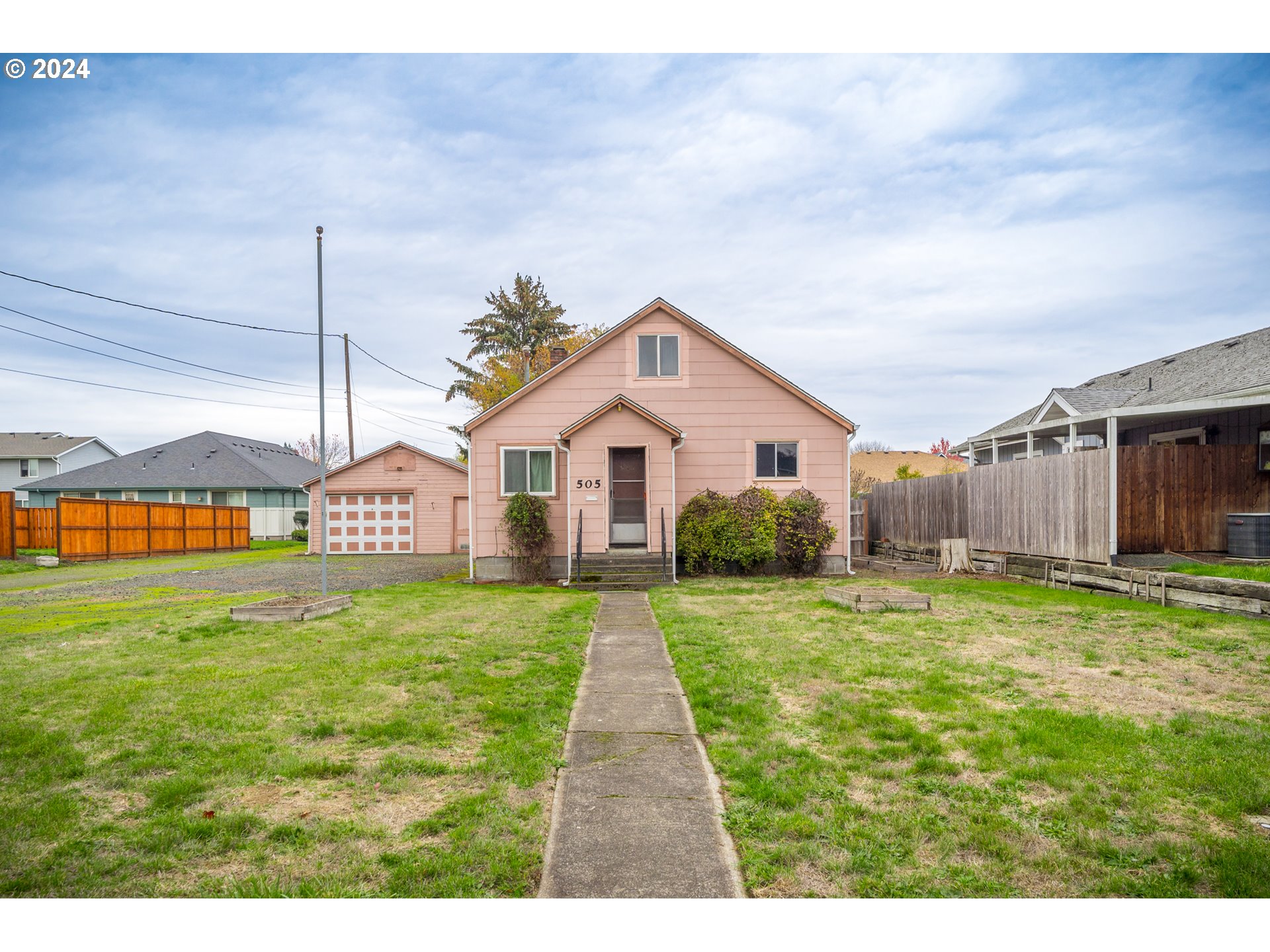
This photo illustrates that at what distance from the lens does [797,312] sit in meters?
23.5

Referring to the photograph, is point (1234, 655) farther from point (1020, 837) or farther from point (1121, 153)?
point (1020, 837)

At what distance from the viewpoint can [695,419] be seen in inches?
634

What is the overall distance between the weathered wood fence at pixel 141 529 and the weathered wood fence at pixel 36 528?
6.48 ft

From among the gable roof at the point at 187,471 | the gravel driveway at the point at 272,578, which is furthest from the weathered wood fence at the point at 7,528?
the gable roof at the point at 187,471

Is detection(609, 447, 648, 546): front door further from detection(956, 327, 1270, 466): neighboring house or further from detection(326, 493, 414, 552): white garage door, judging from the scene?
detection(326, 493, 414, 552): white garage door

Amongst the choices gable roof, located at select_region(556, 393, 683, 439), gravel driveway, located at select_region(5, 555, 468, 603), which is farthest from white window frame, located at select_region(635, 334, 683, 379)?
gravel driveway, located at select_region(5, 555, 468, 603)

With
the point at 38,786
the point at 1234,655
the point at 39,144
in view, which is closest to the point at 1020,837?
the point at 38,786

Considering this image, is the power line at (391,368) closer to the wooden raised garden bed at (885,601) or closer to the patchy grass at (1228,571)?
the wooden raised garden bed at (885,601)

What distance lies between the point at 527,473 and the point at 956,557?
1002 centimetres

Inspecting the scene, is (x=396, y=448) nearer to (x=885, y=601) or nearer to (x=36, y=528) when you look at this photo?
(x=36, y=528)

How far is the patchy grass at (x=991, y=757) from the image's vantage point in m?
2.75

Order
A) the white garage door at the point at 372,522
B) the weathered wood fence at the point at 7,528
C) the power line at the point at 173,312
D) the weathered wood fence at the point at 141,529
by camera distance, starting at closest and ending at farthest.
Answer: the power line at the point at 173,312
the weathered wood fence at the point at 141,529
the weathered wood fence at the point at 7,528
the white garage door at the point at 372,522

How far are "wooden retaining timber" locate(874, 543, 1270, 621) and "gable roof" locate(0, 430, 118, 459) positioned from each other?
49.6 m

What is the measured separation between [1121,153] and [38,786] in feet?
24.9
